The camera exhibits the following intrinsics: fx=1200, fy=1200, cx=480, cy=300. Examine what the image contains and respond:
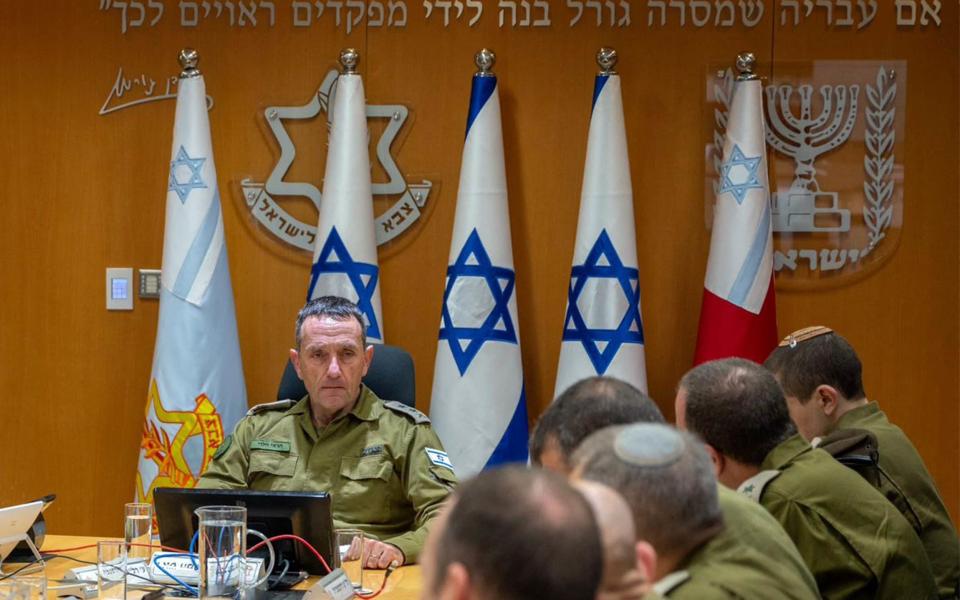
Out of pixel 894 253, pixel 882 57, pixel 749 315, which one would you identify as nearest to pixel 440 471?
pixel 749 315

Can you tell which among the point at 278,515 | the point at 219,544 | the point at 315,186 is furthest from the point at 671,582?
the point at 315,186

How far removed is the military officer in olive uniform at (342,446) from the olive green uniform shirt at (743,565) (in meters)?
1.55

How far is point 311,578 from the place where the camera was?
8.75 ft

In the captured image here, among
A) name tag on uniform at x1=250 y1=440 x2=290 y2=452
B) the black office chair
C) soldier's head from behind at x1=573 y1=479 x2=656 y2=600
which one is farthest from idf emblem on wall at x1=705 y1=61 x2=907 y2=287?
soldier's head from behind at x1=573 y1=479 x2=656 y2=600

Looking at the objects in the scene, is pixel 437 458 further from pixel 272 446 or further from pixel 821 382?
pixel 821 382

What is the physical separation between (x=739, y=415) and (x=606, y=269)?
1989 millimetres

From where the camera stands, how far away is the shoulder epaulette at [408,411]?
350 centimetres

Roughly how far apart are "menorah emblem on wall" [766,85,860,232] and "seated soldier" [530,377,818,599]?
2.67m

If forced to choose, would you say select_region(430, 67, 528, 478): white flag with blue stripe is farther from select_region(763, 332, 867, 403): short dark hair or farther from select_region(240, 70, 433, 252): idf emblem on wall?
select_region(763, 332, 867, 403): short dark hair

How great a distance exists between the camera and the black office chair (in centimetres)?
367

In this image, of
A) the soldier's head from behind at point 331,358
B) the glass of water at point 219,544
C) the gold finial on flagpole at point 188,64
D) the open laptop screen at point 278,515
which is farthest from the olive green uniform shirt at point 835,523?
the gold finial on flagpole at point 188,64

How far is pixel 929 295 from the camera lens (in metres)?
4.58

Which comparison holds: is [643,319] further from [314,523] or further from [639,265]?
[314,523]

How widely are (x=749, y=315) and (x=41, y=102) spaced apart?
9.59ft
